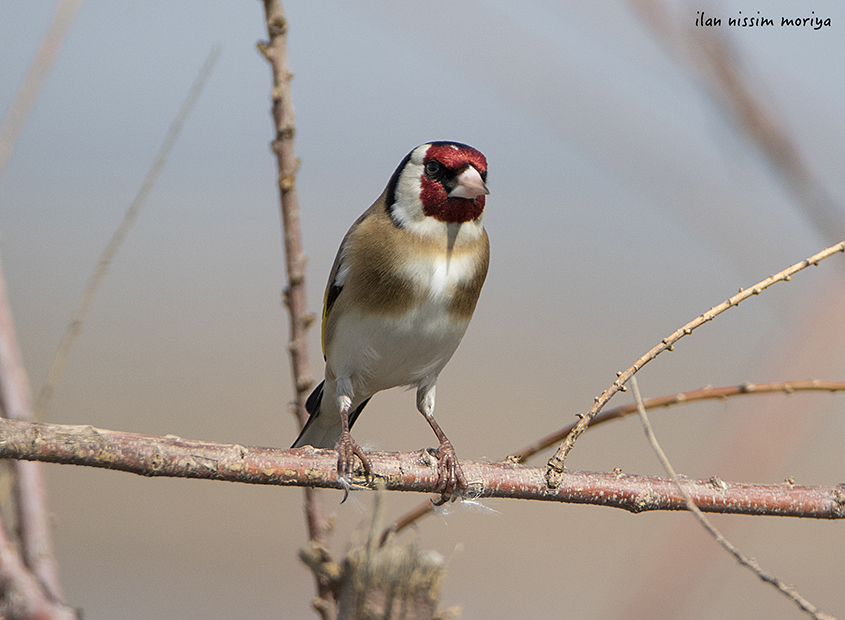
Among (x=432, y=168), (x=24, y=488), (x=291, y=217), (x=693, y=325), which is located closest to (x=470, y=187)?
(x=432, y=168)

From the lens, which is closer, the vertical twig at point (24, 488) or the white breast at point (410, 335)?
the vertical twig at point (24, 488)

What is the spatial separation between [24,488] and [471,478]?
99 centimetres

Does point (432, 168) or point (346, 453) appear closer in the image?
point (346, 453)

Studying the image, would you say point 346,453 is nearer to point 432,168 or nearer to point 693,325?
point 693,325

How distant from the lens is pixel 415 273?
8.64 ft

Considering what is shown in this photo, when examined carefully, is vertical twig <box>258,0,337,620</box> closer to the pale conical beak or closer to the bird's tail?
the pale conical beak

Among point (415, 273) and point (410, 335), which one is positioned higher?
point (415, 273)

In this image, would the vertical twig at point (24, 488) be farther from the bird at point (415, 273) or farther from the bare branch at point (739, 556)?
the bird at point (415, 273)

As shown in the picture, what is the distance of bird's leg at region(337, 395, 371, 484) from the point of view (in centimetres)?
171

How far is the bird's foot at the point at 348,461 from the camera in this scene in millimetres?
1677

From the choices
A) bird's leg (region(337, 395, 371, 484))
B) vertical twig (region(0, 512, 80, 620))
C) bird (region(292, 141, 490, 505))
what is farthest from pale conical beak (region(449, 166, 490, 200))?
vertical twig (region(0, 512, 80, 620))

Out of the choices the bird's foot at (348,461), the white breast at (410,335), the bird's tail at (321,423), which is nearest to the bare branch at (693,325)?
the bird's foot at (348,461)

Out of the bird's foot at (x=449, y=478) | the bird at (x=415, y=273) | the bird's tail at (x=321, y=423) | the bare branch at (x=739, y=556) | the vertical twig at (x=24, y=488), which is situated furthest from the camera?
the bird's tail at (x=321, y=423)

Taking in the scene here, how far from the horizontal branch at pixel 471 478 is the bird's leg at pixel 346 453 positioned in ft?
0.08
